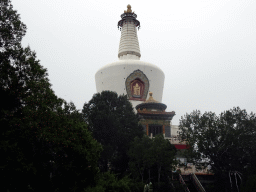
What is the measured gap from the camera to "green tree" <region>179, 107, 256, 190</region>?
1681 cm

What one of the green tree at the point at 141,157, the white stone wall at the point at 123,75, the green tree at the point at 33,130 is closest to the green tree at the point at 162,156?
the green tree at the point at 141,157

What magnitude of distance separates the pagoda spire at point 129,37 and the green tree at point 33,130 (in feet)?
77.8

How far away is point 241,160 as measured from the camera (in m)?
17.2

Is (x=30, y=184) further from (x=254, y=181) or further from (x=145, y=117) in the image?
(x=145, y=117)

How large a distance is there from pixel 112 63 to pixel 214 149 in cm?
1847

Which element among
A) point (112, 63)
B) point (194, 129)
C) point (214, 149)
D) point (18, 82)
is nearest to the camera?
point (18, 82)

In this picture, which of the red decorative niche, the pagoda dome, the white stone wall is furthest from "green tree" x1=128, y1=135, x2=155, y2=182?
the white stone wall

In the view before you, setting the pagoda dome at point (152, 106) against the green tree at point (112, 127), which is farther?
the pagoda dome at point (152, 106)

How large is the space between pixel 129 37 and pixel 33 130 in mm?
26493

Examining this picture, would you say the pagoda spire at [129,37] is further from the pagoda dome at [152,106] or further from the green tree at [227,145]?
the green tree at [227,145]

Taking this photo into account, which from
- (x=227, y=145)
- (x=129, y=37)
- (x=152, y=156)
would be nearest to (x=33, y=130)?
(x=152, y=156)

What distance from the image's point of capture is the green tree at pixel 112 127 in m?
17.6

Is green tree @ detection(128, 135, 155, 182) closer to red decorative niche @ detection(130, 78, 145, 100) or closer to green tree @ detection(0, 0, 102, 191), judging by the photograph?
green tree @ detection(0, 0, 102, 191)

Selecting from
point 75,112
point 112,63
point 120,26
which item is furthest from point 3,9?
point 120,26
